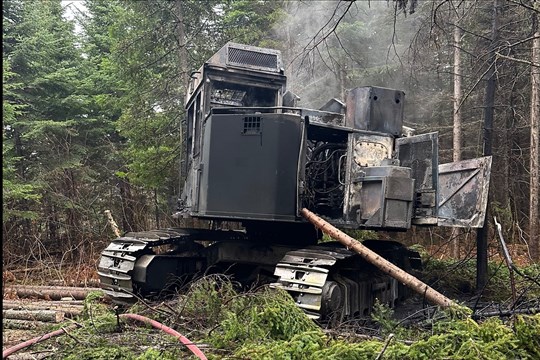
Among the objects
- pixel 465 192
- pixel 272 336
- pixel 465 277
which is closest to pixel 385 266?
pixel 272 336

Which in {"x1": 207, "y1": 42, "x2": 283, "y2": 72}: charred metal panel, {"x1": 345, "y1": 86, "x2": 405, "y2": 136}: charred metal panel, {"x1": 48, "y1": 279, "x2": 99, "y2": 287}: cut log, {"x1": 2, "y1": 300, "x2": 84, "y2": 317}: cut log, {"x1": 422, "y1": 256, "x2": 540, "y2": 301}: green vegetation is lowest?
{"x1": 48, "y1": 279, "x2": 99, "y2": 287}: cut log

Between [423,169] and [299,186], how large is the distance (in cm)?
150

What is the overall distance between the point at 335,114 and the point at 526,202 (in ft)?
37.7

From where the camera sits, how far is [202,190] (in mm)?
7207

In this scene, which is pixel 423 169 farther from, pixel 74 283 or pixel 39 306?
pixel 74 283

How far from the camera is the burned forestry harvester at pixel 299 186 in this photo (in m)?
6.36

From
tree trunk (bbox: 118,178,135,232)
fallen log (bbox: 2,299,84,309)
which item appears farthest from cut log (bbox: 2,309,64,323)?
tree trunk (bbox: 118,178,135,232)

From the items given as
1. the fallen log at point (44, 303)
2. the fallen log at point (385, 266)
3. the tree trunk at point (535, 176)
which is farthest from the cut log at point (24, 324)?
the tree trunk at point (535, 176)

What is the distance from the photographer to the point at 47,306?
7.98 metres

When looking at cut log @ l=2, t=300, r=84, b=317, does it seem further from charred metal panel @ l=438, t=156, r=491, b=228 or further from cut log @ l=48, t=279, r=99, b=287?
charred metal panel @ l=438, t=156, r=491, b=228

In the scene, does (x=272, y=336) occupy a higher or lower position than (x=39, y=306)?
higher

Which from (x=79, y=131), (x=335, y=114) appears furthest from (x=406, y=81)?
(x=335, y=114)

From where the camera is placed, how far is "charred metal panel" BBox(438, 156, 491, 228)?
6.89 meters

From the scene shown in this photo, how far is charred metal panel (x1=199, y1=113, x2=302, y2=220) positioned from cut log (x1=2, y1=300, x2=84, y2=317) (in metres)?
2.31
